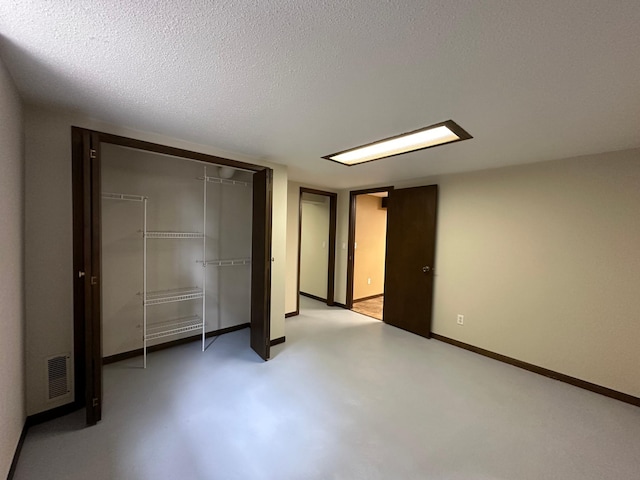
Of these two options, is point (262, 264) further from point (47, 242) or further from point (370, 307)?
point (370, 307)

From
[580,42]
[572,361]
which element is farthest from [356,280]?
[580,42]

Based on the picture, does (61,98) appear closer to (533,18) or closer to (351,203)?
(533,18)

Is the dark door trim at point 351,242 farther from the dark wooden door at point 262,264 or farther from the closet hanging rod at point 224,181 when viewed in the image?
the dark wooden door at point 262,264

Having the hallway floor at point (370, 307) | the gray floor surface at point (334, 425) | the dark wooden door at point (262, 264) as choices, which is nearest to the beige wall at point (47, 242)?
the gray floor surface at point (334, 425)

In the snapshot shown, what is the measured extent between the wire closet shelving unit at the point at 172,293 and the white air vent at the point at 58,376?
68 centimetres

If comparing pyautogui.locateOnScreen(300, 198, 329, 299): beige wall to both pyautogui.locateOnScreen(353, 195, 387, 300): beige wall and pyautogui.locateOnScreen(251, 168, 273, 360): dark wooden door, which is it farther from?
pyautogui.locateOnScreen(251, 168, 273, 360): dark wooden door

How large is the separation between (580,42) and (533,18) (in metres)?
0.29

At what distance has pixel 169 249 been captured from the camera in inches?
120

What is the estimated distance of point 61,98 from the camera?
1.69 metres

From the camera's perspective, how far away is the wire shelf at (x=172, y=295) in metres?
2.88

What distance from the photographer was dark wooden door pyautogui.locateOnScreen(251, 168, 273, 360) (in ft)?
9.09

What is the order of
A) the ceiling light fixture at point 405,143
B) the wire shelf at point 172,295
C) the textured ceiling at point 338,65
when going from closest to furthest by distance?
the textured ceiling at point 338,65
the ceiling light fixture at point 405,143
the wire shelf at point 172,295

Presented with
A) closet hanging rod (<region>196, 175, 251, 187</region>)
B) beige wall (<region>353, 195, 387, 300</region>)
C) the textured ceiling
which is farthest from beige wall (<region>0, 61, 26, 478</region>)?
beige wall (<region>353, 195, 387, 300</region>)

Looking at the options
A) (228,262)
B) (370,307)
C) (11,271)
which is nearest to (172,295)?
(228,262)
